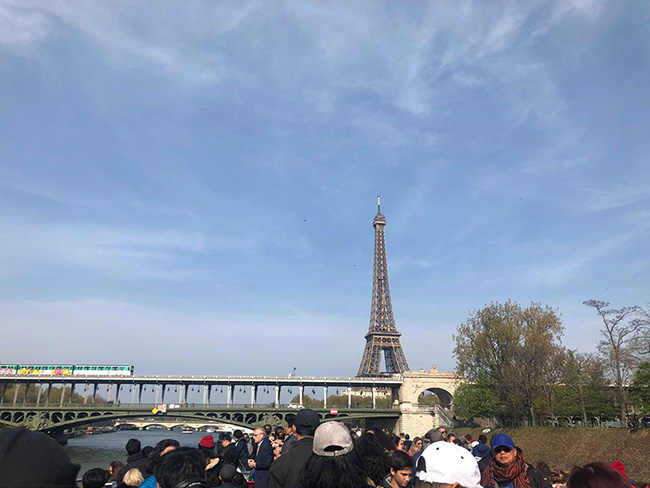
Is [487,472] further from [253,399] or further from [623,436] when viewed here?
[253,399]

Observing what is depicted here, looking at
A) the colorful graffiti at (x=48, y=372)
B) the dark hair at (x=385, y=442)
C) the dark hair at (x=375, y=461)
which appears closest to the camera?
the dark hair at (x=375, y=461)

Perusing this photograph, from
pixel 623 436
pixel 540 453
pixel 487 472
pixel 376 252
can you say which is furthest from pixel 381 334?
pixel 487 472

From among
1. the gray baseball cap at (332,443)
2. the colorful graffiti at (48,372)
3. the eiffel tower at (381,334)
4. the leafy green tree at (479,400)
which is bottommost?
the leafy green tree at (479,400)

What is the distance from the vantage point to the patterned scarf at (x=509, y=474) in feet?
18.7

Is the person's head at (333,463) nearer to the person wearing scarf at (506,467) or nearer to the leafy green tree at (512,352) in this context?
the person wearing scarf at (506,467)

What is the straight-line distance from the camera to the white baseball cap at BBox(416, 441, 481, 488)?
10.4ft

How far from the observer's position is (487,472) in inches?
235

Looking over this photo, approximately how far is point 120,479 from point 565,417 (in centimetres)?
4443

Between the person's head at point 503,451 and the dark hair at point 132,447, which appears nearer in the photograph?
the person's head at point 503,451

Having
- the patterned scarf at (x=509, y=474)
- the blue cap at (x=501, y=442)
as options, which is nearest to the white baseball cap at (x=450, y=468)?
the blue cap at (x=501, y=442)

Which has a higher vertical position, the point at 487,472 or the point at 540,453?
the point at 487,472

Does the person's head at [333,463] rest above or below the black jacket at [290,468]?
above

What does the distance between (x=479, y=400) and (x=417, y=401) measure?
20.0 m

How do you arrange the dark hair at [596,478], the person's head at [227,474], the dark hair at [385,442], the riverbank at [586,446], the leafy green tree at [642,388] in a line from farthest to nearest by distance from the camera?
the leafy green tree at [642,388]
the riverbank at [586,446]
the dark hair at [385,442]
the person's head at [227,474]
the dark hair at [596,478]
